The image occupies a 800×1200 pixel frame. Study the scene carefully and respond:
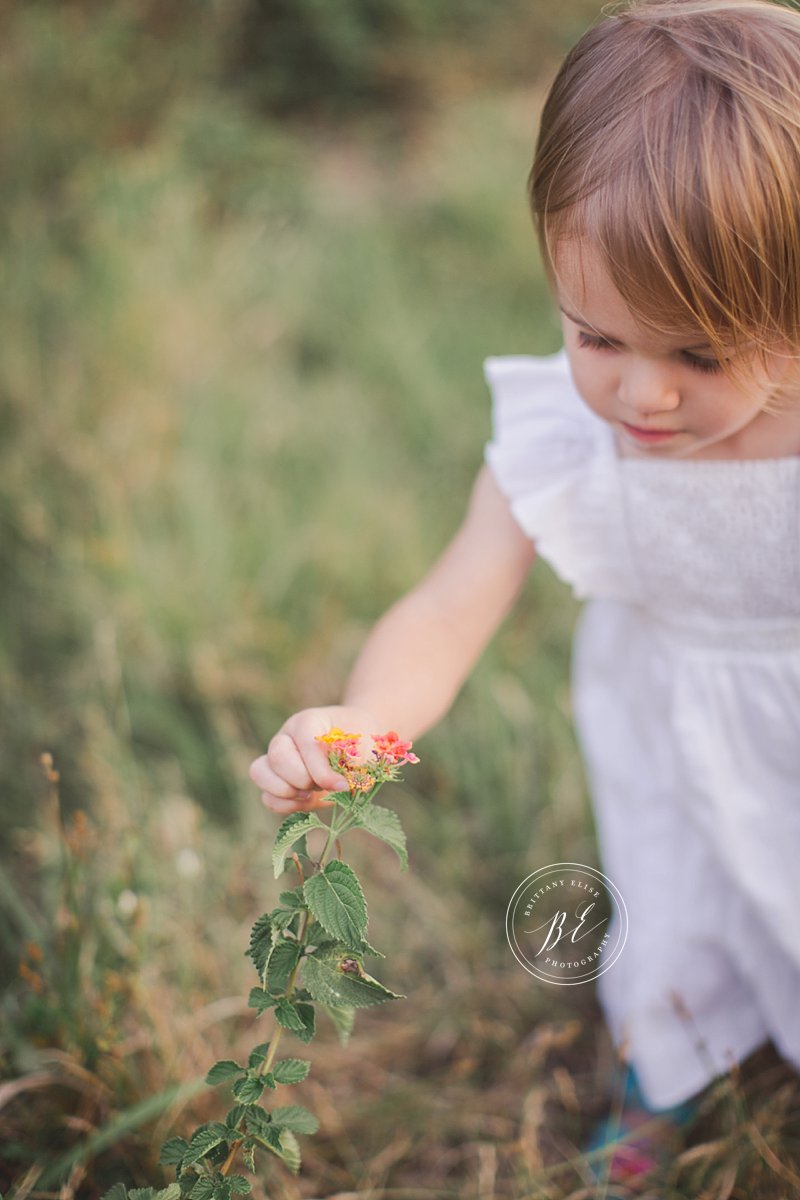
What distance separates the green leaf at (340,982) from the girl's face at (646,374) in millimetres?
566

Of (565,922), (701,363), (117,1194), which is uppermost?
(701,363)

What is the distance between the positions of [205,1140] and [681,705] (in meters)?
0.73

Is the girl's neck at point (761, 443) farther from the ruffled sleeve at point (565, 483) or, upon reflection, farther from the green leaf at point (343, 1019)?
the green leaf at point (343, 1019)

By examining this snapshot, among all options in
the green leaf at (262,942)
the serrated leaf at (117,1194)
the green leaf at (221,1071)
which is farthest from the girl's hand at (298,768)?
the serrated leaf at (117,1194)

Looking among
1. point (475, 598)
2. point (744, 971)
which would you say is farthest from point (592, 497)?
point (744, 971)

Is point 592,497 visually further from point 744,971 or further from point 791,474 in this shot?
point 744,971

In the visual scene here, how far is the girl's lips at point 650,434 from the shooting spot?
1029 mm

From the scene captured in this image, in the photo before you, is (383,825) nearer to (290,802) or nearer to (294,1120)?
(290,802)

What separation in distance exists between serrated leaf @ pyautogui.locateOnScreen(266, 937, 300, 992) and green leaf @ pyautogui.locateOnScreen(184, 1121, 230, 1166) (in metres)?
0.12

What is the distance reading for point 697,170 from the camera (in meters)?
0.87

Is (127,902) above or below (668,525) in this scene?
below

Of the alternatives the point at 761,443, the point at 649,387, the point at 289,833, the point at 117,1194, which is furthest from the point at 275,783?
the point at 761,443

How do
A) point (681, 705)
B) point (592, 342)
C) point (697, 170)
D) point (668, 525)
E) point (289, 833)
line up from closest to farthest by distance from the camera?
point (289, 833) < point (697, 170) < point (592, 342) < point (668, 525) < point (681, 705)

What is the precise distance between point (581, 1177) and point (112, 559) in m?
1.47
